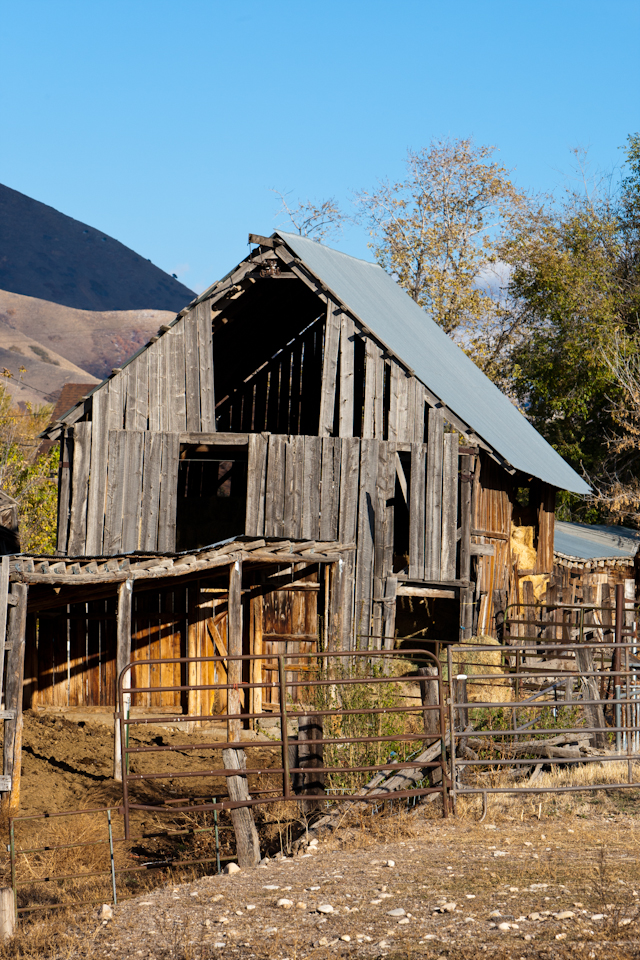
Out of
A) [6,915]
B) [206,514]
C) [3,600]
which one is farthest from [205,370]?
[6,915]

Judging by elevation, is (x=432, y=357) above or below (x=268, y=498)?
above

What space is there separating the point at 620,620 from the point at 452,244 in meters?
30.9

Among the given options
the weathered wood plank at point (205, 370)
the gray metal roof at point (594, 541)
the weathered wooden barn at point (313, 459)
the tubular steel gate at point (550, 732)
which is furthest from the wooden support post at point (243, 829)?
the gray metal roof at point (594, 541)

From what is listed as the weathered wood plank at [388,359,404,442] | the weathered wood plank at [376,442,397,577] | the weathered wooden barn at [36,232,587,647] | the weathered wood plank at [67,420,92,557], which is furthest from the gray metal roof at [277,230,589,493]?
the weathered wood plank at [67,420,92,557]

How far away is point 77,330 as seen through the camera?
18875cm

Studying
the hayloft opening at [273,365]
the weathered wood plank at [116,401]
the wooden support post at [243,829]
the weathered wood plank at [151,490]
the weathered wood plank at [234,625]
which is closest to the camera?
the wooden support post at [243,829]

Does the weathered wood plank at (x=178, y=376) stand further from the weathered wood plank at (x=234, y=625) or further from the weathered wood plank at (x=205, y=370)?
the weathered wood plank at (x=234, y=625)

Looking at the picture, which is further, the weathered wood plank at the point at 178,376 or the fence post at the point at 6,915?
the weathered wood plank at the point at 178,376

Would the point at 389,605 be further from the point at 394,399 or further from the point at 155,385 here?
the point at 155,385

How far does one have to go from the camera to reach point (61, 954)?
22.5 feet

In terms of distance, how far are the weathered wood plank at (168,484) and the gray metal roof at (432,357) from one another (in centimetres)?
386

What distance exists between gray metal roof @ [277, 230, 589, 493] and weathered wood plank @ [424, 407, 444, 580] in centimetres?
38

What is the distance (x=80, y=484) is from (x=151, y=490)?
1.22 m

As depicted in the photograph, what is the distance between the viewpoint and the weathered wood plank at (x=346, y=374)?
17.4 m
